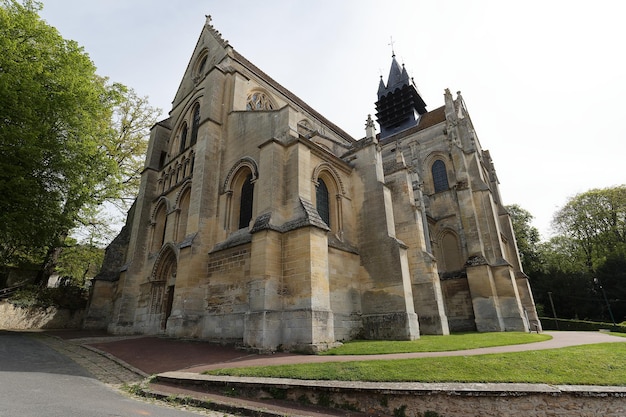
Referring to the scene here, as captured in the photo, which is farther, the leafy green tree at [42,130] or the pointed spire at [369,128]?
the pointed spire at [369,128]

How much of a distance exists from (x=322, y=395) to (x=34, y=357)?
889 cm

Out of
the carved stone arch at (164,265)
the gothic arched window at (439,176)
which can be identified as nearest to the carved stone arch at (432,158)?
the gothic arched window at (439,176)

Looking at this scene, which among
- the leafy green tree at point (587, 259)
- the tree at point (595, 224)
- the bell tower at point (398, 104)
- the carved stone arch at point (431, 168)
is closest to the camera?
the carved stone arch at point (431, 168)

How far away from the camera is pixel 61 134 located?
1462 cm

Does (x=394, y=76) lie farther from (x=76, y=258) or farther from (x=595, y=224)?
(x=76, y=258)

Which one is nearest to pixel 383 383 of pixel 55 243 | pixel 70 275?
pixel 55 243

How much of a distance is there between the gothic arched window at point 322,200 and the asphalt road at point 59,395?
379 inches

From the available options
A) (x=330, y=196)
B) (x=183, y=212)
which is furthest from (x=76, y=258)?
(x=330, y=196)

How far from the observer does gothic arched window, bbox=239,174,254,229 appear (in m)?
13.7

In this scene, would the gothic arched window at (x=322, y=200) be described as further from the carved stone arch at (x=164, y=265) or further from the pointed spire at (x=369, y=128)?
the carved stone arch at (x=164, y=265)

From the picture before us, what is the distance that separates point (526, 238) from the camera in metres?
38.9

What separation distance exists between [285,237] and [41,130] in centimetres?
1099

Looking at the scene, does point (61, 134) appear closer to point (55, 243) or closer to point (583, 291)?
point (55, 243)

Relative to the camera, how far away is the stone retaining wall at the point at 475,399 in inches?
194
